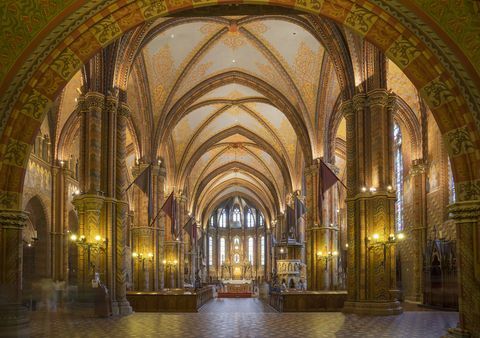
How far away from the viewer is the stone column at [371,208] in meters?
17.7

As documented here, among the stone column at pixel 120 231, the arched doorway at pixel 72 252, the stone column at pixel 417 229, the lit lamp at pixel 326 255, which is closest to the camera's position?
the stone column at pixel 120 231

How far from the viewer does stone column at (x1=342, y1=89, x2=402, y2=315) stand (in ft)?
58.2

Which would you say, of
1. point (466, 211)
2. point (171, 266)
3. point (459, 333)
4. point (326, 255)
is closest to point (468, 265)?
point (466, 211)

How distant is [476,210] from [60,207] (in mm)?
22692

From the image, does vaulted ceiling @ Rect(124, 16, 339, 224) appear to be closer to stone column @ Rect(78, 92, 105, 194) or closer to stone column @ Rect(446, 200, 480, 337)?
stone column @ Rect(78, 92, 105, 194)

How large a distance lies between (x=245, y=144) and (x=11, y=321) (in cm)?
3426

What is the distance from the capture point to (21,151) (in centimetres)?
1080

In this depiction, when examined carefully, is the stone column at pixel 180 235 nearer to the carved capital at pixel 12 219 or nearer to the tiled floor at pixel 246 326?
the tiled floor at pixel 246 326

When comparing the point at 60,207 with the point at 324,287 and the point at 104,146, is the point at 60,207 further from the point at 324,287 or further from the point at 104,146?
the point at 324,287

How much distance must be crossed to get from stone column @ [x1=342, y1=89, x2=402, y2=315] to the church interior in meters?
→ 0.05

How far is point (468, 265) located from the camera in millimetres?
10297

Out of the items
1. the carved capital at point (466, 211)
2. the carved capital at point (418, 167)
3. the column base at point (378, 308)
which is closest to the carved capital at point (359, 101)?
the column base at point (378, 308)

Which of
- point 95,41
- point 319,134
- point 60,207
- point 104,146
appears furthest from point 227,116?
point 95,41

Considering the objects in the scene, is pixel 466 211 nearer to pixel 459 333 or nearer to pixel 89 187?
pixel 459 333
